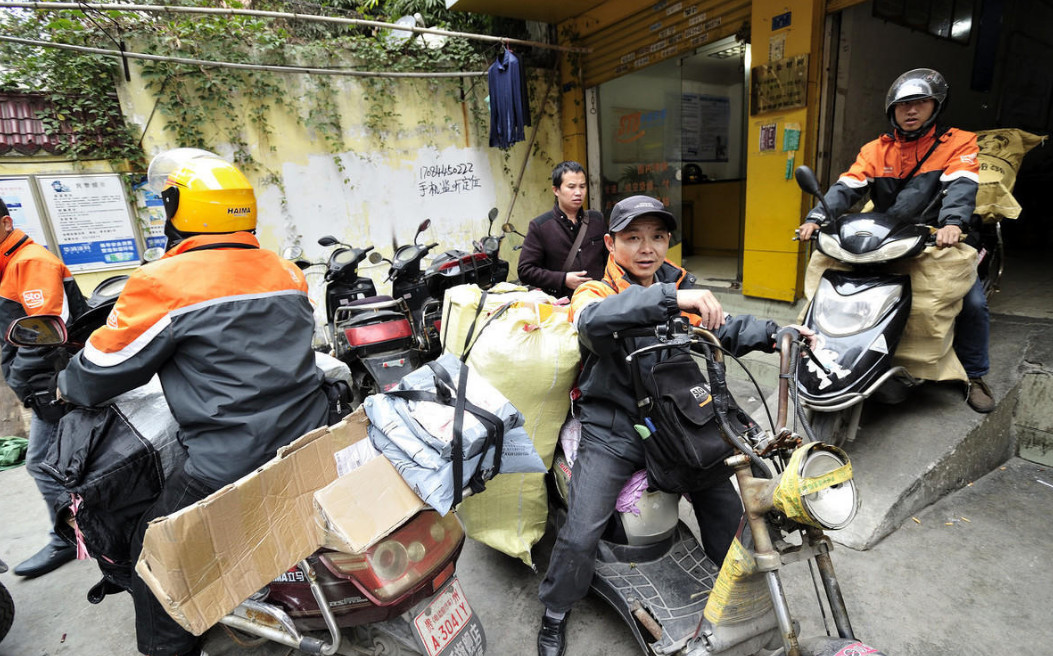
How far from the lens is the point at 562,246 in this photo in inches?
146

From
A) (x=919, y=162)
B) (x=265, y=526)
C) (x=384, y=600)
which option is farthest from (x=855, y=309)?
(x=265, y=526)

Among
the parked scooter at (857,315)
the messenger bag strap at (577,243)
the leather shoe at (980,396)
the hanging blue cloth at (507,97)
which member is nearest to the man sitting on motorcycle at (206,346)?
the messenger bag strap at (577,243)

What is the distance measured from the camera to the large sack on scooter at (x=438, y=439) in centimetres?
155

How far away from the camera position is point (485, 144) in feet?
23.8

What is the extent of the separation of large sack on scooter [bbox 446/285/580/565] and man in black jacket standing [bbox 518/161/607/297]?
3.96 ft

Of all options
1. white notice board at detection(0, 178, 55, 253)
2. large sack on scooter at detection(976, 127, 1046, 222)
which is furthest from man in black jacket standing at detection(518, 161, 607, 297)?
white notice board at detection(0, 178, 55, 253)

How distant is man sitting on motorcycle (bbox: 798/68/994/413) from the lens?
2.79m

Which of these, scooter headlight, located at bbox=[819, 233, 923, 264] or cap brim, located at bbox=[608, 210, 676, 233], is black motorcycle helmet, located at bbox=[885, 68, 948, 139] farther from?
cap brim, located at bbox=[608, 210, 676, 233]

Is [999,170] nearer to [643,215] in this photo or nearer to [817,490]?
[643,215]

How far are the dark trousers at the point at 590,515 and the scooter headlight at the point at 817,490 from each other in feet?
2.25

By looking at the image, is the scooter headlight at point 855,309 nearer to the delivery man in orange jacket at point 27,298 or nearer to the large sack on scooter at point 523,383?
the large sack on scooter at point 523,383

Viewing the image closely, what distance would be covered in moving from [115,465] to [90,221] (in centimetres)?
443

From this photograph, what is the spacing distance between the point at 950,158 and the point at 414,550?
352cm

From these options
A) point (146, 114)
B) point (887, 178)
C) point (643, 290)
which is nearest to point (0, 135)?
point (146, 114)
